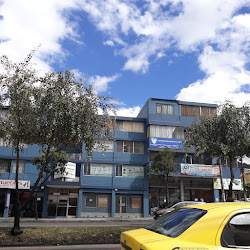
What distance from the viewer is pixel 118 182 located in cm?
3003

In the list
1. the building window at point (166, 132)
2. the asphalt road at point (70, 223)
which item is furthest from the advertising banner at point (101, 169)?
the asphalt road at point (70, 223)

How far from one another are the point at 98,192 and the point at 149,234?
88.2ft

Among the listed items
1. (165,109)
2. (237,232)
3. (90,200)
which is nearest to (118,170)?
(90,200)

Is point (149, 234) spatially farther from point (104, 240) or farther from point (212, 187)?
point (212, 187)

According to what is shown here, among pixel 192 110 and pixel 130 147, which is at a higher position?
pixel 192 110

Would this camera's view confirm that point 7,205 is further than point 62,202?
No

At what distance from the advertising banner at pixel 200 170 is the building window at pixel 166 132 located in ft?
12.5

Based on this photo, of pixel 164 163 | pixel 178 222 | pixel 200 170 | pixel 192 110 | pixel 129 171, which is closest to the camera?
pixel 178 222

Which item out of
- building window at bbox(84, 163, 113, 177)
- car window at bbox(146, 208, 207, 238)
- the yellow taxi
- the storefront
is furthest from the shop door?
the yellow taxi

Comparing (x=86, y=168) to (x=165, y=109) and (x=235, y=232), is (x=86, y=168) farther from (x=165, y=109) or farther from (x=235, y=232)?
(x=235, y=232)

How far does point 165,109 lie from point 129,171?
8647 mm

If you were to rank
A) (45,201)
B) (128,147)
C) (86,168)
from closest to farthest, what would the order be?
(45,201) → (86,168) → (128,147)

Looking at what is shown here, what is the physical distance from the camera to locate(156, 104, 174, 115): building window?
107 feet

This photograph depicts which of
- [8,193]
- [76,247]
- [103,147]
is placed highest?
[103,147]
